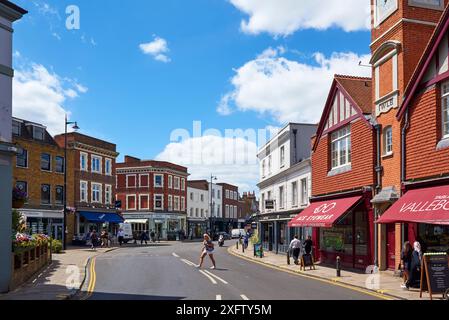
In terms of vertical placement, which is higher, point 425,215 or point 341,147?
point 341,147

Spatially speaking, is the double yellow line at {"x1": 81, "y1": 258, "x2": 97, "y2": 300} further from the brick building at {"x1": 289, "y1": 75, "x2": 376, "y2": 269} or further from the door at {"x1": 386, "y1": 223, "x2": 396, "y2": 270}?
the door at {"x1": 386, "y1": 223, "x2": 396, "y2": 270}

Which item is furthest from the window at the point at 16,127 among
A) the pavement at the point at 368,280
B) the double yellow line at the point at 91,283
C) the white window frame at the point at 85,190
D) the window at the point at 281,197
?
the pavement at the point at 368,280

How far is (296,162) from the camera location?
36281mm

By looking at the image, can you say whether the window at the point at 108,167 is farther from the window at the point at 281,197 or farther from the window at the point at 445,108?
the window at the point at 445,108

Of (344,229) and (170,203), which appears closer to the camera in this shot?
(344,229)

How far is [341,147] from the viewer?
85.4 feet

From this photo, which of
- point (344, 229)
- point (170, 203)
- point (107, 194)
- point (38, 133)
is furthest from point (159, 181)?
point (344, 229)

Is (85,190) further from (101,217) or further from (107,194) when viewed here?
(107,194)

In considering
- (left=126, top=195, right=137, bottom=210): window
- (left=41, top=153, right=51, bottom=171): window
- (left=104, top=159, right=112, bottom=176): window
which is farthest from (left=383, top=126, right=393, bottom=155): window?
(left=126, top=195, right=137, bottom=210): window

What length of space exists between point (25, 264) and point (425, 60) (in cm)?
1619

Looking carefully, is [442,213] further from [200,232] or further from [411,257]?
[200,232]

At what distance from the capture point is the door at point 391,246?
20516 mm

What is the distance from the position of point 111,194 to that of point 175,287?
140 ft

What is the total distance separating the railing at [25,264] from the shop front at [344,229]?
40.5 ft
